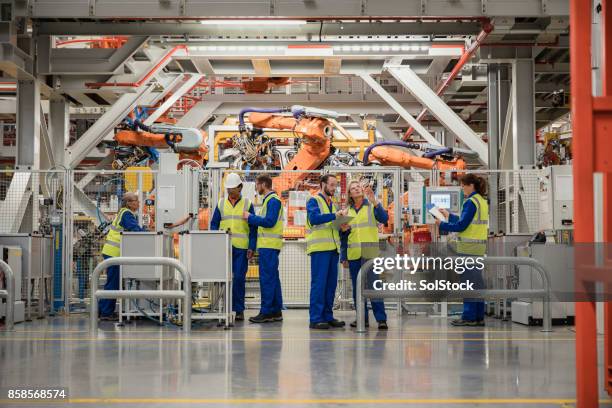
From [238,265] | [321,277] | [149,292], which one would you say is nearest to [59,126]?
[238,265]

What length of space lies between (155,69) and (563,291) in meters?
7.45

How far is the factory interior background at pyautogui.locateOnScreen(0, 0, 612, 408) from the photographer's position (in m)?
5.04

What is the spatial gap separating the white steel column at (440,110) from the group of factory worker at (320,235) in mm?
2491

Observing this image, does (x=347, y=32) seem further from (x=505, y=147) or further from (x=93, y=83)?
(x=93, y=83)

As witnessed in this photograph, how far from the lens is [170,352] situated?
6.84m

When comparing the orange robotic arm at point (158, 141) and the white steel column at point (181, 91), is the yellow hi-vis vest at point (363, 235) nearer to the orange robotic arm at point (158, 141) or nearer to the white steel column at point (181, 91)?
the orange robotic arm at point (158, 141)

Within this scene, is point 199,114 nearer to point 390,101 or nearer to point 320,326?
point 390,101

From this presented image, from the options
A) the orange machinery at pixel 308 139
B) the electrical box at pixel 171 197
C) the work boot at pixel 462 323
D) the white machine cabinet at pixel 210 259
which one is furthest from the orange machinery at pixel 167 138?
the work boot at pixel 462 323

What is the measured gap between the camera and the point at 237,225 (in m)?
9.41

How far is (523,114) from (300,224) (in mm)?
3721

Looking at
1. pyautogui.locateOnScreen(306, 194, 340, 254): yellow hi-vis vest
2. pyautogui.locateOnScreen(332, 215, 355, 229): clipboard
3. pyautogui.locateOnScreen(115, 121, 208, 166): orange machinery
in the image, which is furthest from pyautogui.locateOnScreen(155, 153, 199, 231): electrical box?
pyautogui.locateOnScreen(115, 121, 208, 166): orange machinery

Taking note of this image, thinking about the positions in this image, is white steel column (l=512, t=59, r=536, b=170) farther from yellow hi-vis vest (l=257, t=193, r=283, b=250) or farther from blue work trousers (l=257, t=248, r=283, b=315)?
blue work trousers (l=257, t=248, r=283, b=315)

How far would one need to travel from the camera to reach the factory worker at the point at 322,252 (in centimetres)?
876

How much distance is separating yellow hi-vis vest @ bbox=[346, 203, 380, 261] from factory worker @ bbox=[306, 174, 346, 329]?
0.23m
